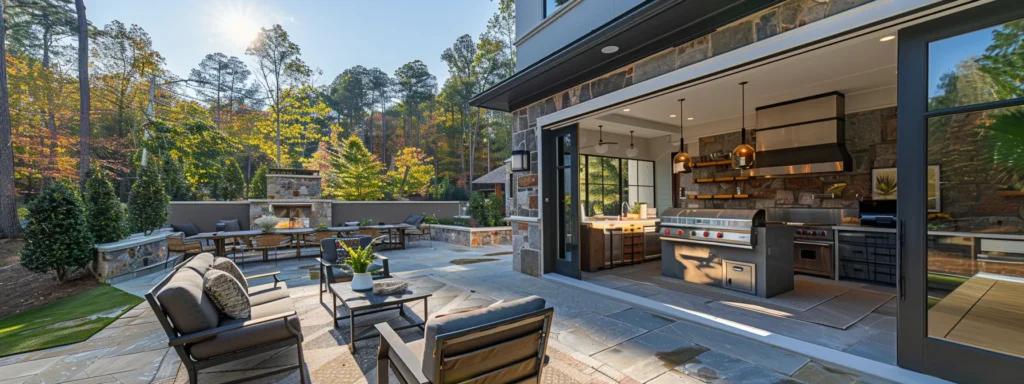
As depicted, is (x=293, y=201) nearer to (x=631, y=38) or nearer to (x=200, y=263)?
(x=200, y=263)

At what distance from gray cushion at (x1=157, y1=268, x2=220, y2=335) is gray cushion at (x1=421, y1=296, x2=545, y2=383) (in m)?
1.68

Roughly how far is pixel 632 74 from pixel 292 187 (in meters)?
10.6

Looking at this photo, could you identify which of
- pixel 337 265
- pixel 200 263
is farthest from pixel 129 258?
Answer: pixel 200 263

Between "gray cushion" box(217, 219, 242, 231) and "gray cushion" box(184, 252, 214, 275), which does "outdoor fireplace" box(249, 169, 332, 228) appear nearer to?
"gray cushion" box(217, 219, 242, 231)

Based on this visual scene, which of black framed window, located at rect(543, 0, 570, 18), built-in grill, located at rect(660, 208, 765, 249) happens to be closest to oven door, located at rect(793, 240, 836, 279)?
built-in grill, located at rect(660, 208, 765, 249)

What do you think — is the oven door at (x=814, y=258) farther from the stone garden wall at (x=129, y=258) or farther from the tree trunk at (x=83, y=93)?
the tree trunk at (x=83, y=93)

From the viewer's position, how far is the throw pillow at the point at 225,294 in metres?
2.65

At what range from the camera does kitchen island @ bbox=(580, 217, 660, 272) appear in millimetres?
6246

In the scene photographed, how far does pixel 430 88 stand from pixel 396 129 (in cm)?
405

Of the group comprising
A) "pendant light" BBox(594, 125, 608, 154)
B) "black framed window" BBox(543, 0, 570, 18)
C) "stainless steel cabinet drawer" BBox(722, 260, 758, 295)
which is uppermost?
"black framed window" BBox(543, 0, 570, 18)

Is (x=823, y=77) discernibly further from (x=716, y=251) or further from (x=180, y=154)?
(x=180, y=154)

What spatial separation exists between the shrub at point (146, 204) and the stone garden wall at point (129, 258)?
0.77ft

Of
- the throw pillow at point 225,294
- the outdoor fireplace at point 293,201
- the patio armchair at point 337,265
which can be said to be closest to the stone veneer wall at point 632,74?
the patio armchair at point 337,265

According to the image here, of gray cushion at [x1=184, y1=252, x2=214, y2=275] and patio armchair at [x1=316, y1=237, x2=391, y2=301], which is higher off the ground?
gray cushion at [x1=184, y1=252, x2=214, y2=275]
